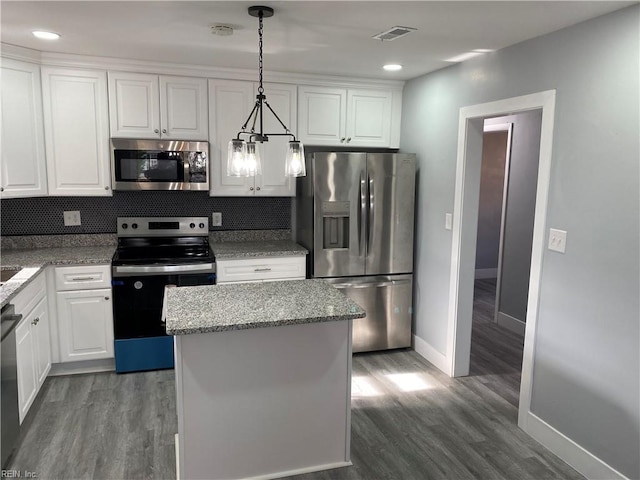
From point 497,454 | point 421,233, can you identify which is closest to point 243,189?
point 421,233

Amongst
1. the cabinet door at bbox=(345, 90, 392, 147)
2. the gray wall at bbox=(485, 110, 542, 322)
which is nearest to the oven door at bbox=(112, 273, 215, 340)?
the cabinet door at bbox=(345, 90, 392, 147)

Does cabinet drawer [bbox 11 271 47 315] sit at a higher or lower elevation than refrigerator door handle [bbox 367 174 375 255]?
lower

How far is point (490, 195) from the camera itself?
6.55m

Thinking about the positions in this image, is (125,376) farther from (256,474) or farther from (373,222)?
(373,222)

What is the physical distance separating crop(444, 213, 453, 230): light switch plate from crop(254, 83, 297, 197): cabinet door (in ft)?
4.24

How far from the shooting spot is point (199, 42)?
9.46 feet

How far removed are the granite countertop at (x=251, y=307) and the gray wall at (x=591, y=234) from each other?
46.6 inches

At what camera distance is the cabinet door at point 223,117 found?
369 centimetres

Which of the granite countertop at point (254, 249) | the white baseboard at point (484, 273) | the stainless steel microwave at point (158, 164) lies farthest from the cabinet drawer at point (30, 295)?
the white baseboard at point (484, 273)

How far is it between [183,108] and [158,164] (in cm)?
48

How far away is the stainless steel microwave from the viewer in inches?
138

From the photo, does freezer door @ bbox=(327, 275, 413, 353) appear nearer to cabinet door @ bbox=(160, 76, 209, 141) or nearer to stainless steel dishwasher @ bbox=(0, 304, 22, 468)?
cabinet door @ bbox=(160, 76, 209, 141)

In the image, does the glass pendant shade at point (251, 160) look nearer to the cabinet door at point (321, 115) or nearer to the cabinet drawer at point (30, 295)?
the cabinet drawer at point (30, 295)

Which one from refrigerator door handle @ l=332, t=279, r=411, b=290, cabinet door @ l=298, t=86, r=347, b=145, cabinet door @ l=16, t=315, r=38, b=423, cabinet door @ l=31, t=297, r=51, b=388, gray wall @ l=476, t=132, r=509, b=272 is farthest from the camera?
gray wall @ l=476, t=132, r=509, b=272
